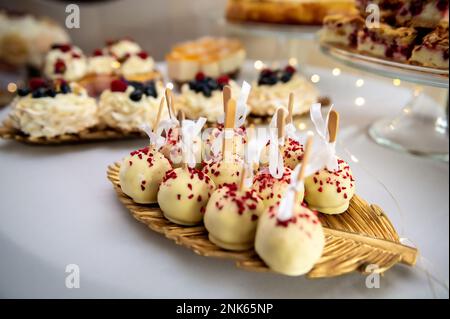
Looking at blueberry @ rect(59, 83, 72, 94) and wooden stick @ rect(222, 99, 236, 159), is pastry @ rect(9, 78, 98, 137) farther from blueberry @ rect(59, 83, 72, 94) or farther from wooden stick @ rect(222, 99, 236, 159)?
wooden stick @ rect(222, 99, 236, 159)

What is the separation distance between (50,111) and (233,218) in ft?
2.32

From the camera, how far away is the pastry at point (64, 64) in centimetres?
172

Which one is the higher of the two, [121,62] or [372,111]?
[121,62]

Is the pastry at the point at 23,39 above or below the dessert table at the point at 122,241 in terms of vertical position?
above

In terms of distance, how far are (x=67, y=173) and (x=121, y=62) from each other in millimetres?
834

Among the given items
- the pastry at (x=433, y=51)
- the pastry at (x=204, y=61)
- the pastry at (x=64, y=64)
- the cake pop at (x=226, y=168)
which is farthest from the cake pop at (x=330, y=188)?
the pastry at (x=64, y=64)

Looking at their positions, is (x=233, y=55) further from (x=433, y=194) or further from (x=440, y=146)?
(x=433, y=194)

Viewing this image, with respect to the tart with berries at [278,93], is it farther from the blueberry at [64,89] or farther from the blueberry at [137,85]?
the blueberry at [64,89]

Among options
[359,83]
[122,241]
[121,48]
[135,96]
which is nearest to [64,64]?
[121,48]

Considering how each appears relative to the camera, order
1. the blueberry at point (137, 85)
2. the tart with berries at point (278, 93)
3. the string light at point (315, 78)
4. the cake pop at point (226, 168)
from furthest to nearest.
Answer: the string light at point (315, 78) → the tart with berries at point (278, 93) → the blueberry at point (137, 85) → the cake pop at point (226, 168)

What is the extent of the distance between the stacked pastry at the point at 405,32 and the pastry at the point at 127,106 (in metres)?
0.63

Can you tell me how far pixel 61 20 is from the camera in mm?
2725

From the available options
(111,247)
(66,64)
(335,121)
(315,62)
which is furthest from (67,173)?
(315,62)

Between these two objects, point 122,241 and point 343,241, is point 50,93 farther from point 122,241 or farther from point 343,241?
point 343,241
